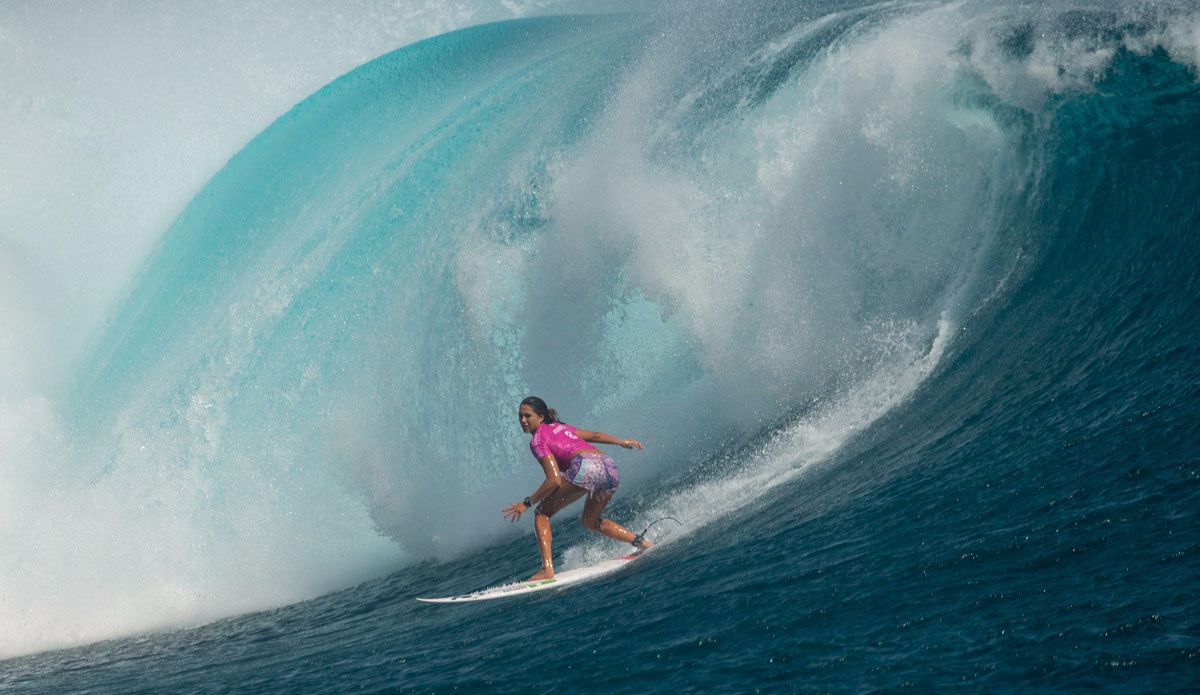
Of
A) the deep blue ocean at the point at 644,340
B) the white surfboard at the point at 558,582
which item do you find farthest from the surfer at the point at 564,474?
the deep blue ocean at the point at 644,340

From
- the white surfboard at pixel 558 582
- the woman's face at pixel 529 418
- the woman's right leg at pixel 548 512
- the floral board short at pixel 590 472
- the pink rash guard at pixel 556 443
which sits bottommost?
the white surfboard at pixel 558 582

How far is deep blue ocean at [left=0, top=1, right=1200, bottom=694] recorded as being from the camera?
20.6ft

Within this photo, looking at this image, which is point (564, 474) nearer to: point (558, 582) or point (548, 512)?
point (548, 512)

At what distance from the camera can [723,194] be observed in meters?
9.98

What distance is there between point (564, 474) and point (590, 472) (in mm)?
191

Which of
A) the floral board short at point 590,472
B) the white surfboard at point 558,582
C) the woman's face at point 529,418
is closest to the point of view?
the white surfboard at point 558,582

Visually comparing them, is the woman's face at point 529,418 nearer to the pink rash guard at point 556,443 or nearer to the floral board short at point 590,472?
the pink rash guard at point 556,443

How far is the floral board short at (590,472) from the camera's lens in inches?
255

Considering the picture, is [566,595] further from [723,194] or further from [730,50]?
[730,50]

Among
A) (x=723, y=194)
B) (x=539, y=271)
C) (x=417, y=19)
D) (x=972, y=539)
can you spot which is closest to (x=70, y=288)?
(x=417, y=19)

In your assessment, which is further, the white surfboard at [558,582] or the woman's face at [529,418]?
the woman's face at [529,418]

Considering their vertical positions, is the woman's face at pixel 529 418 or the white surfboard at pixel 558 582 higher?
the woman's face at pixel 529 418

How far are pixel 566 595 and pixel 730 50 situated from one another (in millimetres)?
7916

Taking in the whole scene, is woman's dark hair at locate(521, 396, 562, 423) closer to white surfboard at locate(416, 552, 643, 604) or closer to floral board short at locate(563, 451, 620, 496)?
floral board short at locate(563, 451, 620, 496)
